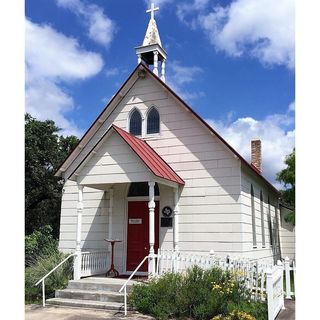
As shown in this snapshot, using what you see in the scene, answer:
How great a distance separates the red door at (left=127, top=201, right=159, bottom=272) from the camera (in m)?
13.9

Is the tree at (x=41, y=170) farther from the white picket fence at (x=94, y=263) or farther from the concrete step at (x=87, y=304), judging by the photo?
the concrete step at (x=87, y=304)

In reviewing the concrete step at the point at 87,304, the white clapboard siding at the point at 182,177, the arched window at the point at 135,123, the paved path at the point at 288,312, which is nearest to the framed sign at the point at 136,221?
the white clapboard siding at the point at 182,177

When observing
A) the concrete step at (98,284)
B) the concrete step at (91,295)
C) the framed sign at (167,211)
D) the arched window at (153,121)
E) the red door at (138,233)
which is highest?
the arched window at (153,121)

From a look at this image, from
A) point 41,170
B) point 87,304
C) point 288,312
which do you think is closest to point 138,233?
point 87,304

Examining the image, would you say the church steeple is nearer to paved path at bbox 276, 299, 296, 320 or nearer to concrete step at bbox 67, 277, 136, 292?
concrete step at bbox 67, 277, 136, 292

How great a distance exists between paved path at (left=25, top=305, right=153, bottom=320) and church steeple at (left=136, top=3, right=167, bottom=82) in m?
9.48

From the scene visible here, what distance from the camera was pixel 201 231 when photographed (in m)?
13.1

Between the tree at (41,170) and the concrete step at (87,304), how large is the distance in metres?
16.2

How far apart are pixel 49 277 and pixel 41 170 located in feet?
52.2

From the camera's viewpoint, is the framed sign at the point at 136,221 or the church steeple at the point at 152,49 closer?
the framed sign at the point at 136,221

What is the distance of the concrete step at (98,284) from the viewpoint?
11.4 m

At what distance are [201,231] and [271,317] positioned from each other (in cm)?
486
